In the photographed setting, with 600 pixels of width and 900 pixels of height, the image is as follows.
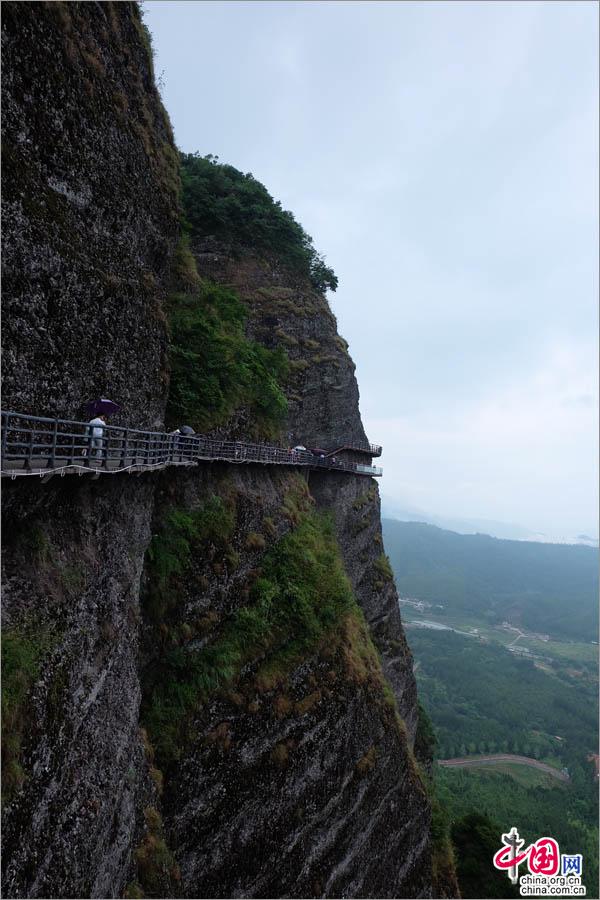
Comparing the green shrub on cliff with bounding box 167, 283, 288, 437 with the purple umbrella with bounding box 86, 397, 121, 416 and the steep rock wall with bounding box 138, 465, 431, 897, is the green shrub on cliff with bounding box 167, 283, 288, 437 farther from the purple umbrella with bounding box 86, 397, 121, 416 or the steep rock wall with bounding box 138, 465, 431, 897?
the purple umbrella with bounding box 86, 397, 121, 416

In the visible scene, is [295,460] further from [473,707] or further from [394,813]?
[473,707]

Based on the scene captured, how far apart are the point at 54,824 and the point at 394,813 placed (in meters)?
20.1

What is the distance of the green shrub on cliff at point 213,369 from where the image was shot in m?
24.3

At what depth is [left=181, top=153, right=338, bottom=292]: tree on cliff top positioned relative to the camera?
4088cm

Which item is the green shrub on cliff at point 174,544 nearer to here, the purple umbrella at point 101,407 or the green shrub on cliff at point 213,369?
the green shrub on cliff at point 213,369

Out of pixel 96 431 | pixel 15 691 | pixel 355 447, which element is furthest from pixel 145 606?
pixel 355 447

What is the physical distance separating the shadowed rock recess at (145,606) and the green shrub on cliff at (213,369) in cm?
18

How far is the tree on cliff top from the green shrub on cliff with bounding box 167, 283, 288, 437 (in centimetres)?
1545

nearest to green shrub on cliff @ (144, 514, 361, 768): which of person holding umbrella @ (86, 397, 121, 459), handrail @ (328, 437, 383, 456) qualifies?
person holding umbrella @ (86, 397, 121, 459)

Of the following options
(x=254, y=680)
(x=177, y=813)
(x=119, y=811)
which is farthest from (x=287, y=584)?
(x=119, y=811)

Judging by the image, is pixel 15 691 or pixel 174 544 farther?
pixel 174 544

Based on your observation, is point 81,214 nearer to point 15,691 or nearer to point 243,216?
point 15,691

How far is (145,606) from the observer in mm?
17375

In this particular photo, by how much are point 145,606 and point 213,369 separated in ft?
44.5
